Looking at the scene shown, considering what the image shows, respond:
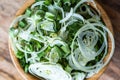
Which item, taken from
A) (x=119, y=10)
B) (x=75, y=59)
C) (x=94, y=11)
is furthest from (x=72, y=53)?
(x=119, y=10)

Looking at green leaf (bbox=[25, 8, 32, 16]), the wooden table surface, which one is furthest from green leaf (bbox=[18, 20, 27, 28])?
the wooden table surface

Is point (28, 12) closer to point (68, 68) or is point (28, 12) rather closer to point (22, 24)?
point (22, 24)

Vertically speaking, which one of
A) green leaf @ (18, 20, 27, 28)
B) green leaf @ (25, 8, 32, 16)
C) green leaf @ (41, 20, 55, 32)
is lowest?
green leaf @ (41, 20, 55, 32)

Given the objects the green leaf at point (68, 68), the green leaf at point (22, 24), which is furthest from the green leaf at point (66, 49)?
the green leaf at point (22, 24)

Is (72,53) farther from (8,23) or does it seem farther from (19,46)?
(8,23)

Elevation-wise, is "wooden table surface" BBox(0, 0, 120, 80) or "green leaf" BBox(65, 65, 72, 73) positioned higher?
"wooden table surface" BBox(0, 0, 120, 80)

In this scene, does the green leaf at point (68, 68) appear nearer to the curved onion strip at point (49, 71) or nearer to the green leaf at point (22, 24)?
the curved onion strip at point (49, 71)

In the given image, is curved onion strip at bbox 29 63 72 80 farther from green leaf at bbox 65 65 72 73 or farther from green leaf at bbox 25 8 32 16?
green leaf at bbox 25 8 32 16

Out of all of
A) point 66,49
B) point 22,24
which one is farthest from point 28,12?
point 66,49
